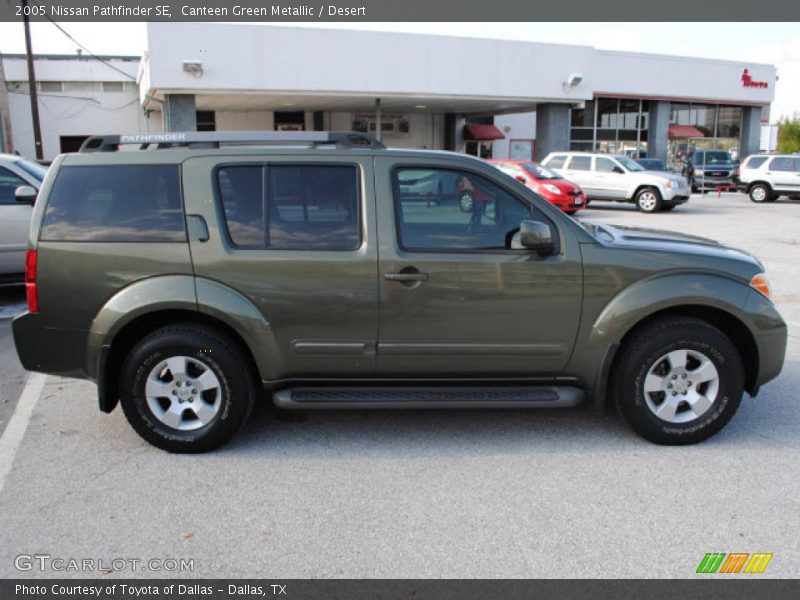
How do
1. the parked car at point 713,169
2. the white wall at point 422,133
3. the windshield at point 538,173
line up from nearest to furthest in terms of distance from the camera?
the windshield at point 538,173
the parked car at point 713,169
the white wall at point 422,133

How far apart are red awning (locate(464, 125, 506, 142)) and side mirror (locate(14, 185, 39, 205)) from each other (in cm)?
3103

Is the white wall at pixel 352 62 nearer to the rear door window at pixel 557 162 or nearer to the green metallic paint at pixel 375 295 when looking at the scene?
the rear door window at pixel 557 162

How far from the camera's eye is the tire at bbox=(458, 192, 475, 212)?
420 centimetres

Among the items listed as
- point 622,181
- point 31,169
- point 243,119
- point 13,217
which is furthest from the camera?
point 243,119

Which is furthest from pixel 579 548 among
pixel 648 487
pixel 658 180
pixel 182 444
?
pixel 658 180

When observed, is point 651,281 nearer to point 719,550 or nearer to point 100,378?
point 719,550

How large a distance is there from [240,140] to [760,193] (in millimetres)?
26749

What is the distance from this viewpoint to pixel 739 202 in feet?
88.3

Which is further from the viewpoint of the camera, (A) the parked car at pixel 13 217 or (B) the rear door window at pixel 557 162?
(B) the rear door window at pixel 557 162

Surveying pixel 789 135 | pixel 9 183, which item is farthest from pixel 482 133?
pixel 789 135

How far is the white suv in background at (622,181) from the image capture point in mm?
21969

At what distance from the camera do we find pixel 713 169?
3222cm

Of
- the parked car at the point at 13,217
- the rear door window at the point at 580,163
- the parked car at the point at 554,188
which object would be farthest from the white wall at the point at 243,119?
the parked car at the point at 13,217
